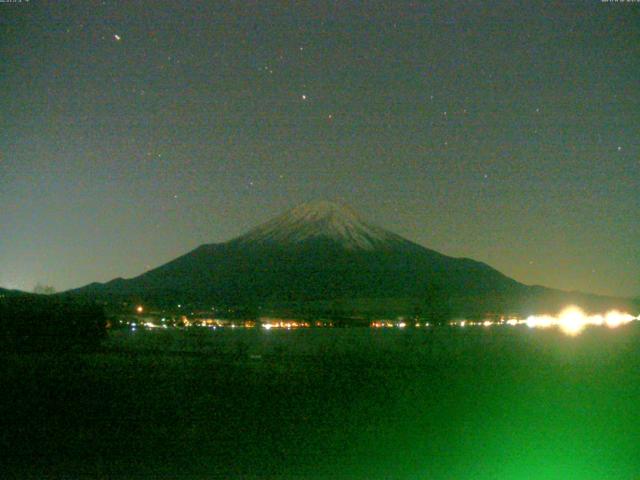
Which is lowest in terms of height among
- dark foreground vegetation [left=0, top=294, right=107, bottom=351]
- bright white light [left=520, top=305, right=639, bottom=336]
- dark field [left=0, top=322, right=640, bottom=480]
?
dark field [left=0, top=322, right=640, bottom=480]

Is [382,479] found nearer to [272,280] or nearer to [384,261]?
[272,280]

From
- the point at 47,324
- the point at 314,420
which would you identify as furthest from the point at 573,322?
the point at 314,420

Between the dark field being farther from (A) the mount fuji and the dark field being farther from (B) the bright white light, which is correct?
(A) the mount fuji

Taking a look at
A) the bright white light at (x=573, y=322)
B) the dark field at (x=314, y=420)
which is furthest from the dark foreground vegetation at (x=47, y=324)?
the bright white light at (x=573, y=322)

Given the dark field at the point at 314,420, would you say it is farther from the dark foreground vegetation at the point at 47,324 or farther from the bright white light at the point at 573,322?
the bright white light at the point at 573,322

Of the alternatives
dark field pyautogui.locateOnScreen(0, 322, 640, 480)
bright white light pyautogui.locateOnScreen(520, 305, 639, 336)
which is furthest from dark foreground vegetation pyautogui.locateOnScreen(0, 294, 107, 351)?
bright white light pyautogui.locateOnScreen(520, 305, 639, 336)
